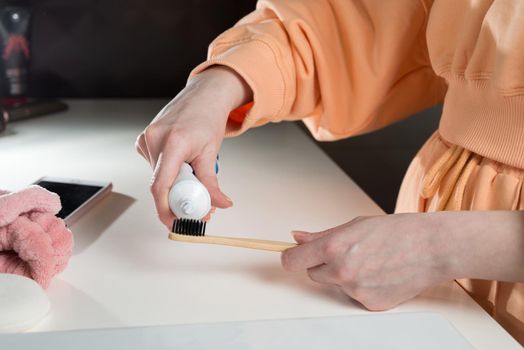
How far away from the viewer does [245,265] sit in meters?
0.64

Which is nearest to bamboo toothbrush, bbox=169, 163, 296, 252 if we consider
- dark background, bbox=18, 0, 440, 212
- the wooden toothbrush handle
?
the wooden toothbrush handle

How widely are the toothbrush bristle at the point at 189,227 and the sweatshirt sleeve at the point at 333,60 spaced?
196 millimetres

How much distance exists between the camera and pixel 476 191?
0.65 metres

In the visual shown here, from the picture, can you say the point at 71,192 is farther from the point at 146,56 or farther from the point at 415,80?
the point at 146,56

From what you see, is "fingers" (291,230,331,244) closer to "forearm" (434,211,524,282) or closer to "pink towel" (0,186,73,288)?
"forearm" (434,211,524,282)

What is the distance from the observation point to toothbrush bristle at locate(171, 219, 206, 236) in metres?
0.59

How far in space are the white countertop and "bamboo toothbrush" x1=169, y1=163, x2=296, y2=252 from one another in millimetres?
42

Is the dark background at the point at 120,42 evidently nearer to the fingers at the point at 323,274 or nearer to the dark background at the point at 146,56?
the dark background at the point at 146,56

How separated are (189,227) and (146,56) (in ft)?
2.94

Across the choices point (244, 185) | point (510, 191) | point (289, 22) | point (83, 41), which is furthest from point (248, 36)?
point (83, 41)

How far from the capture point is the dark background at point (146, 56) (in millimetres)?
1366

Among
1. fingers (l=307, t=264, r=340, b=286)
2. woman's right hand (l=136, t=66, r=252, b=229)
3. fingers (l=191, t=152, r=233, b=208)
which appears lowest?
fingers (l=307, t=264, r=340, b=286)

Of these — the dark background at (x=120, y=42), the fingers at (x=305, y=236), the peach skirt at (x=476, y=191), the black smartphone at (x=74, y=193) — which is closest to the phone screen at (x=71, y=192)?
the black smartphone at (x=74, y=193)

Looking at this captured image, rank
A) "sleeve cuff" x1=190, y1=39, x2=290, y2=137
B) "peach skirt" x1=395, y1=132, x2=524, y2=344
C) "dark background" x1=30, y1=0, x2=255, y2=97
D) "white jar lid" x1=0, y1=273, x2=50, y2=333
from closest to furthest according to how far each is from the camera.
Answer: "white jar lid" x1=0, y1=273, x2=50, y2=333 < "peach skirt" x1=395, y1=132, x2=524, y2=344 < "sleeve cuff" x1=190, y1=39, x2=290, y2=137 < "dark background" x1=30, y1=0, x2=255, y2=97
